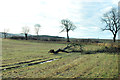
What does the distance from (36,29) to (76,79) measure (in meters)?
74.6

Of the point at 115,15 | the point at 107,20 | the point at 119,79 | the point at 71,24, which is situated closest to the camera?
the point at 119,79

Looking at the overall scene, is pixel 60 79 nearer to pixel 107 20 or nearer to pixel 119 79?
pixel 119 79

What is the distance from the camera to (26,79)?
556cm

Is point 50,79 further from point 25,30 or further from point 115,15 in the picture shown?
point 25,30

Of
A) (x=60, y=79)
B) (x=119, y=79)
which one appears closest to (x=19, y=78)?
(x=60, y=79)

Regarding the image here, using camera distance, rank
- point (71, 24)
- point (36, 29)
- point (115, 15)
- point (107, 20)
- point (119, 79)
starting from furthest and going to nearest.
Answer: point (36, 29) → point (71, 24) → point (107, 20) → point (115, 15) → point (119, 79)

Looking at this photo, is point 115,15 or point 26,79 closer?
point 26,79

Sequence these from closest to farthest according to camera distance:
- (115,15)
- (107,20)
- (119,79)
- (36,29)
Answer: (119,79) → (115,15) → (107,20) → (36,29)

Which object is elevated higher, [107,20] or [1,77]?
[107,20]

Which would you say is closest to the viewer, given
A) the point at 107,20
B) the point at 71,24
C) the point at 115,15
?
the point at 115,15

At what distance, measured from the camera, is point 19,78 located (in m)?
5.64

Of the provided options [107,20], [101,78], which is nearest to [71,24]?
[107,20]

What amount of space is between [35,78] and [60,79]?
129cm

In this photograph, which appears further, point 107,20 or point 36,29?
point 36,29
